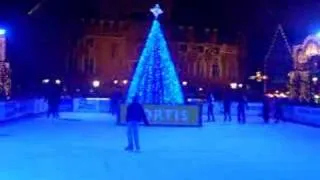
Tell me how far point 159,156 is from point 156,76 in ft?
52.0

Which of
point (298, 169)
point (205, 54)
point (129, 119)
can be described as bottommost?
point (298, 169)

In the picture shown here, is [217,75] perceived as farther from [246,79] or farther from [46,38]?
[46,38]

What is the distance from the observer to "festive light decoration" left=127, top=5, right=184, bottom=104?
2972 cm

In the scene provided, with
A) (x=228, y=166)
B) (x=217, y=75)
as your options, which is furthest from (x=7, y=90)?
(x=217, y=75)

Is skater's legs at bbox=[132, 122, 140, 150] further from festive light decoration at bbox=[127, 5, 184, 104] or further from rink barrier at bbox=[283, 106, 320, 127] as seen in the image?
festive light decoration at bbox=[127, 5, 184, 104]

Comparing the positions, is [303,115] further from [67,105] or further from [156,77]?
[67,105]

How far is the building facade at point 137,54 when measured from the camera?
70.4m

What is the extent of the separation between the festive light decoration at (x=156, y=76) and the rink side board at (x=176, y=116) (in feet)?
9.25

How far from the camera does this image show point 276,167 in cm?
1241

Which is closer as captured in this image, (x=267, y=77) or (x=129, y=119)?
(x=129, y=119)

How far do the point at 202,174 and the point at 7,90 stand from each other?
2895 cm

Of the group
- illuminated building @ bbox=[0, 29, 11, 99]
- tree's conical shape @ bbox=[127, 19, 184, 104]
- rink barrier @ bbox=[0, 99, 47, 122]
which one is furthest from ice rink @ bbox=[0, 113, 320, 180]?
illuminated building @ bbox=[0, 29, 11, 99]

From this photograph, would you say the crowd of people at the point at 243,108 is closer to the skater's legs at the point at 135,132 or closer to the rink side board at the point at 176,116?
the rink side board at the point at 176,116

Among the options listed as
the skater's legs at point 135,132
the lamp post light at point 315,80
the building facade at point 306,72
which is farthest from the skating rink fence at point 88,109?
the skater's legs at point 135,132
